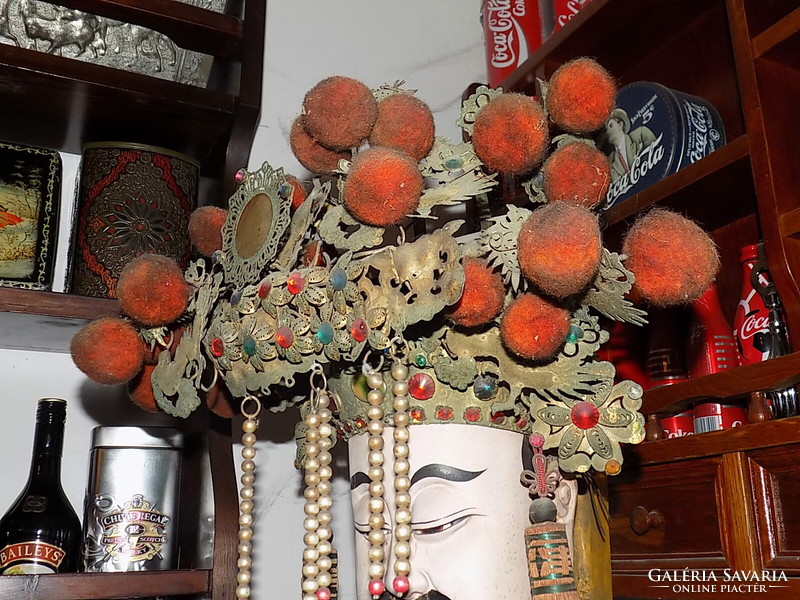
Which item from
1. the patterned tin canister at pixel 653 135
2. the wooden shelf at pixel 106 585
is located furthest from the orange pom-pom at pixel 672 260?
the wooden shelf at pixel 106 585

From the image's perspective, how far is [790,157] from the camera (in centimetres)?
81

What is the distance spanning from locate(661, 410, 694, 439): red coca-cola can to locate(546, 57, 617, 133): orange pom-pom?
0.41 metres

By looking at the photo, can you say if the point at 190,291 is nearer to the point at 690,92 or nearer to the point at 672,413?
the point at 672,413

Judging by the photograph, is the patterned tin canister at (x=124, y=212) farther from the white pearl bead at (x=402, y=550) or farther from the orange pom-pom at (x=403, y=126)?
the white pearl bead at (x=402, y=550)

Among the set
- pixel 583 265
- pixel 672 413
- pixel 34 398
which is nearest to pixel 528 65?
pixel 672 413

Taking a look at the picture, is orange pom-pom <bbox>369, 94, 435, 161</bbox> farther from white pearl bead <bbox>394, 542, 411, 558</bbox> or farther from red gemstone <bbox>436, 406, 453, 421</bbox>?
white pearl bead <bbox>394, 542, 411, 558</bbox>

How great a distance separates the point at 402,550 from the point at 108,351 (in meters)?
0.33

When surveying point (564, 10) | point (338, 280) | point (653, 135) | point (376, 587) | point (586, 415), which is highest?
point (564, 10)

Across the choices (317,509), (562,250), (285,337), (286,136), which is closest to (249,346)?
(285,337)

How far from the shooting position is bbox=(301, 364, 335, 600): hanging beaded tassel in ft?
2.27

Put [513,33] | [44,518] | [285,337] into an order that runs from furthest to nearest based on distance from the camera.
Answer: [513,33]
[44,518]
[285,337]

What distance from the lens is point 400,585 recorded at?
648 mm

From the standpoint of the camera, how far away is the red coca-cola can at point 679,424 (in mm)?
941

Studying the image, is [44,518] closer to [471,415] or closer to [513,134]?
[471,415]
